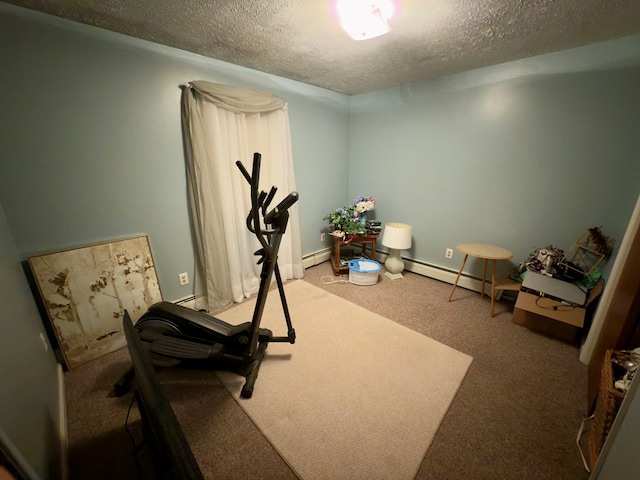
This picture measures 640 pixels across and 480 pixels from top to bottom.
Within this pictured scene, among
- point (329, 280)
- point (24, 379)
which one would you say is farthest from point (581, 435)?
point (24, 379)

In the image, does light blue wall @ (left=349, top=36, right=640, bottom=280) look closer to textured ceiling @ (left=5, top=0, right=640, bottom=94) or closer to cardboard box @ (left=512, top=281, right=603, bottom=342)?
textured ceiling @ (left=5, top=0, right=640, bottom=94)

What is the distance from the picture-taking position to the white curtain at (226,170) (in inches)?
80.7

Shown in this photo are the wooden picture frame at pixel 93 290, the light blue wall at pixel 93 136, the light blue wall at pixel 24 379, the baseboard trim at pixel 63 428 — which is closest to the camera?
the light blue wall at pixel 24 379

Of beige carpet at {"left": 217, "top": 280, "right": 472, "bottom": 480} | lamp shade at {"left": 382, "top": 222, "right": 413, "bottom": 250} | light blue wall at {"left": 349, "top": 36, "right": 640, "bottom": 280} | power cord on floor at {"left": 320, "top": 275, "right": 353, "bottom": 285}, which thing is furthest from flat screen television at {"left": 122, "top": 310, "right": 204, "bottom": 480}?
light blue wall at {"left": 349, "top": 36, "right": 640, "bottom": 280}

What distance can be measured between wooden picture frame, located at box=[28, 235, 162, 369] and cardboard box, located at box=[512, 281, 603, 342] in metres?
3.13

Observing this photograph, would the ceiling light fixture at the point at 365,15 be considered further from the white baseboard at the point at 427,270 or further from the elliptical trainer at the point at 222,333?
the white baseboard at the point at 427,270

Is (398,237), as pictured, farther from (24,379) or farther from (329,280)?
(24,379)

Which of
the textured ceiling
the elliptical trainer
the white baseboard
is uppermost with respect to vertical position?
the textured ceiling

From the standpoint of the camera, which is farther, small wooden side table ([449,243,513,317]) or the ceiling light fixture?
small wooden side table ([449,243,513,317])

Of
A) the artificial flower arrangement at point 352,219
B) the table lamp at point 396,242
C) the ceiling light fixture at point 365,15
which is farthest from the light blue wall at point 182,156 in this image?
the ceiling light fixture at point 365,15

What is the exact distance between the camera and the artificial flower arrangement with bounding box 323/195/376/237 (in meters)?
3.05

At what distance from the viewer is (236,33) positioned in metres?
1.65

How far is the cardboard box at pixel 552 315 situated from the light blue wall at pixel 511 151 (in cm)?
53

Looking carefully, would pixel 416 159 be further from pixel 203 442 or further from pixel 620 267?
pixel 203 442
